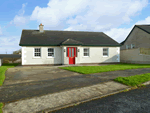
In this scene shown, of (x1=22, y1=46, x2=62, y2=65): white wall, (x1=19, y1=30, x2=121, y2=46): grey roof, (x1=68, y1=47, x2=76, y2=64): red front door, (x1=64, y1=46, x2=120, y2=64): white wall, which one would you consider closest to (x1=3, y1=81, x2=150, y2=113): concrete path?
(x1=68, y1=47, x2=76, y2=64): red front door

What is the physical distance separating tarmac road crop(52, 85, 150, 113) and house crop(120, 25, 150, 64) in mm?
16845

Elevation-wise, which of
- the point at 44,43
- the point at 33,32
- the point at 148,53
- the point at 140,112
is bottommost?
the point at 140,112

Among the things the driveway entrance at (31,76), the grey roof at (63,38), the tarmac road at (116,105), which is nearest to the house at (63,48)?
the grey roof at (63,38)

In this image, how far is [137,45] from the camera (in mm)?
25188

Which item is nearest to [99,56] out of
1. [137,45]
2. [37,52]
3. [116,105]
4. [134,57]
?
[134,57]

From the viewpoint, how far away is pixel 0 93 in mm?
4793

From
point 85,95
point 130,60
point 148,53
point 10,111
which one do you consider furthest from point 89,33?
point 10,111

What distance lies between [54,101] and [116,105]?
6.82 feet

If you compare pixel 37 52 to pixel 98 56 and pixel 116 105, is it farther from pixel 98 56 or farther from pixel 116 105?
pixel 116 105

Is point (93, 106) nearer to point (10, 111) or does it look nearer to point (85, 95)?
point (85, 95)

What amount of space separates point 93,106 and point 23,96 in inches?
106

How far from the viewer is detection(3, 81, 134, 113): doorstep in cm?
353

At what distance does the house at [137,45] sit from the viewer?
1891 centimetres

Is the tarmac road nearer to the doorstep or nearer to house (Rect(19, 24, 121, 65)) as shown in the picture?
the doorstep
